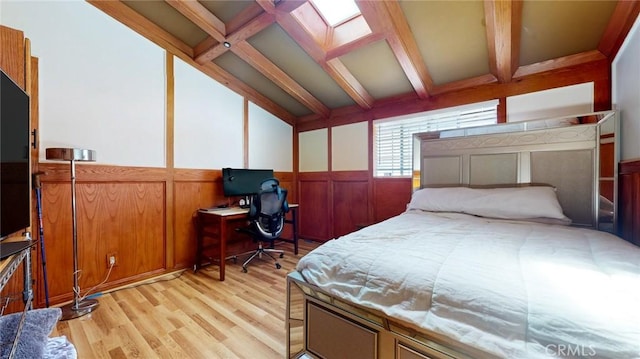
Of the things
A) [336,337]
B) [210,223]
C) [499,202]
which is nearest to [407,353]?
[336,337]

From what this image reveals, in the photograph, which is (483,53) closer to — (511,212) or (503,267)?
(511,212)

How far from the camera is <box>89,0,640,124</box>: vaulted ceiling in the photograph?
2002 mm

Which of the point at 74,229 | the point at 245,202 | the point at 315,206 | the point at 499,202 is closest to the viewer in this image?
the point at 74,229

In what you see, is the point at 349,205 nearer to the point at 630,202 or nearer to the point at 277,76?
the point at 277,76

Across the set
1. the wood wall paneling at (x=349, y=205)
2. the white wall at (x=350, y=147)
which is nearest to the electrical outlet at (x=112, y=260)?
the wood wall paneling at (x=349, y=205)

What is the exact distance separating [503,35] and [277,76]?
2.40 meters

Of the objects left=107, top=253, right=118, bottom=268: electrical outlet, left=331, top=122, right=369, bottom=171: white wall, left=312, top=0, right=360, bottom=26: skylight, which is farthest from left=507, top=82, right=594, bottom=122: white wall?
left=107, top=253, right=118, bottom=268: electrical outlet

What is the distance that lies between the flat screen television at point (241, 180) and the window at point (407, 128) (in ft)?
5.60

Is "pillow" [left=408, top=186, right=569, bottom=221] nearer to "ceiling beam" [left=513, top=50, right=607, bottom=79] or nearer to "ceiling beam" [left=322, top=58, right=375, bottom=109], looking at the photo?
"ceiling beam" [left=513, top=50, right=607, bottom=79]

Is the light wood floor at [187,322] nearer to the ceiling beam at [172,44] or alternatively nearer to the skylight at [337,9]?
the ceiling beam at [172,44]

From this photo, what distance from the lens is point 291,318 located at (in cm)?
147

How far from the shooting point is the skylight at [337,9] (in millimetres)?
2482

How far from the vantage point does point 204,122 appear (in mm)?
3271

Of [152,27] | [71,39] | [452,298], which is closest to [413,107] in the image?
[452,298]
